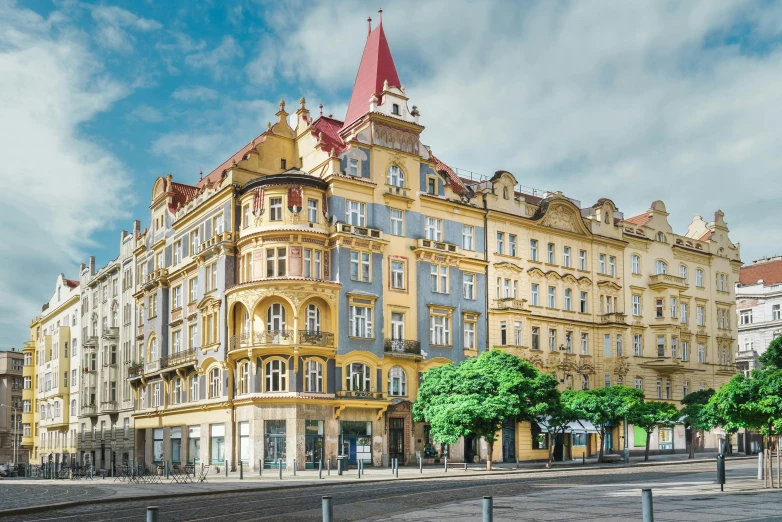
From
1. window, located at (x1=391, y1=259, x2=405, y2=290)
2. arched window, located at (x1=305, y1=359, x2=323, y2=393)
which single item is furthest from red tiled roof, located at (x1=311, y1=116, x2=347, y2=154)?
arched window, located at (x1=305, y1=359, x2=323, y2=393)

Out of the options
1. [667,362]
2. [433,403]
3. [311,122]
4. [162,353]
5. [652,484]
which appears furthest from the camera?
[667,362]

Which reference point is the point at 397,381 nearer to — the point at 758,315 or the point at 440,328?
the point at 440,328

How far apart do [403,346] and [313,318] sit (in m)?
6.38

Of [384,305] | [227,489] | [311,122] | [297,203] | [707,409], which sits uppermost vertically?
[311,122]

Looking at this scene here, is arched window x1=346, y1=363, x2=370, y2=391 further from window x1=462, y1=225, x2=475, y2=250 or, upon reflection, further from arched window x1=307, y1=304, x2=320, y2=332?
window x1=462, y1=225, x2=475, y2=250

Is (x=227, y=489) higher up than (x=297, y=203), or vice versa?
(x=297, y=203)

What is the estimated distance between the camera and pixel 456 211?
5622 cm

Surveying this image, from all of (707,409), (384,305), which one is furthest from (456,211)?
(707,409)

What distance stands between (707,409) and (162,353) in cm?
4012

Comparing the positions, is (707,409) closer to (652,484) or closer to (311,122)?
(652,484)

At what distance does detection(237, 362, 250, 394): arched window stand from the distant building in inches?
2307

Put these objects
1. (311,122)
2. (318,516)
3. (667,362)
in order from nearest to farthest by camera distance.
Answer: (318,516) → (311,122) → (667,362)

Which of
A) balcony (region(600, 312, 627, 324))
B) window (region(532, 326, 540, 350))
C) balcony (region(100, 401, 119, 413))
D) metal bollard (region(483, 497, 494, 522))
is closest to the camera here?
metal bollard (region(483, 497, 494, 522))

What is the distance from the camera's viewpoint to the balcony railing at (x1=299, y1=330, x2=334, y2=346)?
1870 inches
